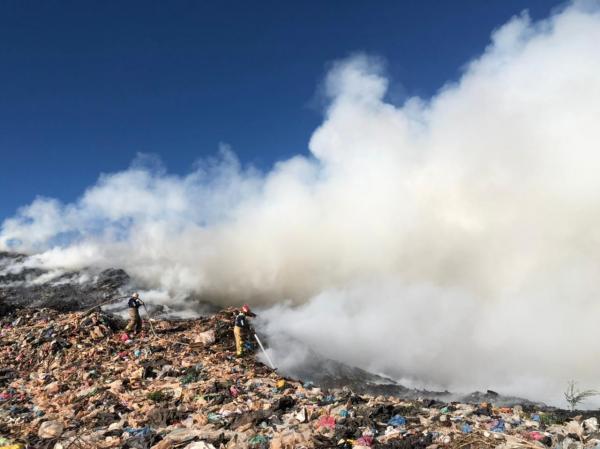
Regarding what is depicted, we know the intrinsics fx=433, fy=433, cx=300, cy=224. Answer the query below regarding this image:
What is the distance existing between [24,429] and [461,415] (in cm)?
1050

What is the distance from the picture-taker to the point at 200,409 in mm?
10641

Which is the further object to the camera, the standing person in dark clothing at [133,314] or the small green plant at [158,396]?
the standing person in dark clothing at [133,314]

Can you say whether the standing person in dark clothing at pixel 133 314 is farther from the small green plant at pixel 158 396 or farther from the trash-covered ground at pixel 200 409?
the small green plant at pixel 158 396

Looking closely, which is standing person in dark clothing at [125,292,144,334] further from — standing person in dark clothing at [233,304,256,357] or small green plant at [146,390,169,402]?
small green plant at [146,390,169,402]

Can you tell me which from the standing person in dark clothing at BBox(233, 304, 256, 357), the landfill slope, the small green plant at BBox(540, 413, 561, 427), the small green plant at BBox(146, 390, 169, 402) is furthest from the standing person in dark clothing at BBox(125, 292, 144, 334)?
the landfill slope

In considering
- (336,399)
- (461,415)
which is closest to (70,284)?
(336,399)

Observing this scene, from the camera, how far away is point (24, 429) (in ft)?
35.3

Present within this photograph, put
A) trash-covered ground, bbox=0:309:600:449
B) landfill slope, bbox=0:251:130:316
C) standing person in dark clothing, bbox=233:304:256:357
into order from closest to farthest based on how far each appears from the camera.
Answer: trash-covered ground, bbox=0:309:600:449 < standing person in dark clothing, bbox=233:304:256:357 < landfill slope, bbox=0:251:130:316

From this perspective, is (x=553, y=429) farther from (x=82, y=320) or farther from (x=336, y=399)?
(x=82, y=320)

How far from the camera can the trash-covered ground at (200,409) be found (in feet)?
26.8

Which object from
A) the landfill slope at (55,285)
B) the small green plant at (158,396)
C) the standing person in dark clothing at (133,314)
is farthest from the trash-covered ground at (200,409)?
the landfill slope at (55,285)

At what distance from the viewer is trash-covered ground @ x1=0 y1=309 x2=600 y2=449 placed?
8.17 metres

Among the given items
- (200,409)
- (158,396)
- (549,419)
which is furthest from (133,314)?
(549,419)

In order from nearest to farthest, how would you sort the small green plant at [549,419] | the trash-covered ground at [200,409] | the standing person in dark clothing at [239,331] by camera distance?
the trash-covered ground at [200,409], the small green plant at [549,419], the standing person in dark clothing at [239,331]
